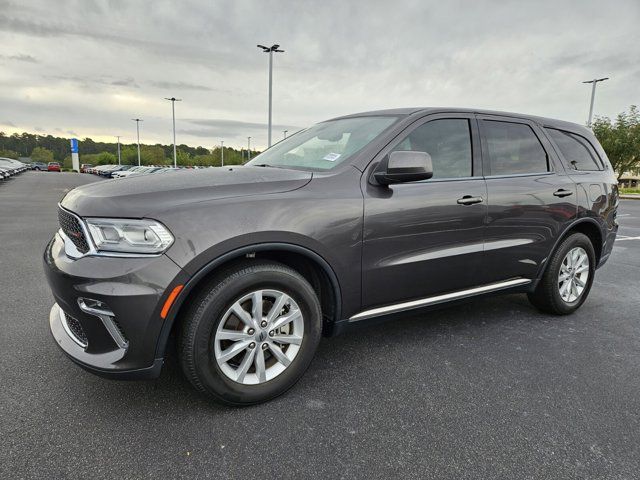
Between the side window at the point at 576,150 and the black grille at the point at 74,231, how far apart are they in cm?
381

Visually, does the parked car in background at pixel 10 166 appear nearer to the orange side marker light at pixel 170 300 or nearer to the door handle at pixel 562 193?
the orange side marker light at pixel 170 300

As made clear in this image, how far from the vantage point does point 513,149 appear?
351cm

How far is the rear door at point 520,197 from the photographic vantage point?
326cm

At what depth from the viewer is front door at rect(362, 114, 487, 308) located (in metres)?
2.67

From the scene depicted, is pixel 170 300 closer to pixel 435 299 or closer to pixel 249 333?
pixel 249 333

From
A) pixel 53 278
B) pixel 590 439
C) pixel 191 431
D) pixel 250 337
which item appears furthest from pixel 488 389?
pixel 53 278

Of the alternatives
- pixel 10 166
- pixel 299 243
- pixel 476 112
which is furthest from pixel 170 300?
pixel 10 166

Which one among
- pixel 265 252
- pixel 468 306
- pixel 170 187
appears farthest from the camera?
pixel 468 306

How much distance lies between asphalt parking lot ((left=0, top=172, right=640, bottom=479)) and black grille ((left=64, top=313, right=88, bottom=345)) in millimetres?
401

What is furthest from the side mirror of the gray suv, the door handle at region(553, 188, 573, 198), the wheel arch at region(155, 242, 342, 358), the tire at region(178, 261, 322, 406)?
the door handle at region(553, 188, 573, 198)

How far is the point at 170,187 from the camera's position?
7.43ft

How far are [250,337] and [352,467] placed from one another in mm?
821

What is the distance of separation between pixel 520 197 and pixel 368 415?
83.4 inches

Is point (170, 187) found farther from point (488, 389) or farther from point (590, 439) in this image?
point (590, 439)
